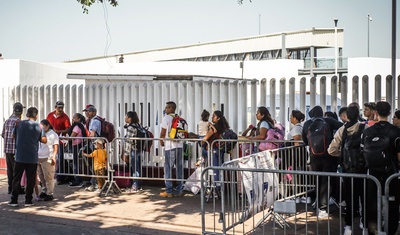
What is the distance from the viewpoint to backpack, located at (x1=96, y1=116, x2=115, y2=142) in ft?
41.7

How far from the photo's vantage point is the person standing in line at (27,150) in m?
10.2

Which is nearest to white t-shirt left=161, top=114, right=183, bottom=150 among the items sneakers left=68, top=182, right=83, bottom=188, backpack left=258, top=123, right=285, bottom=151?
backpack left=258, top=123, right=285, bottom=151

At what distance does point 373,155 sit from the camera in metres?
7.17

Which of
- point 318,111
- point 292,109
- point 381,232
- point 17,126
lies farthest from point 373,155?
point 17,126

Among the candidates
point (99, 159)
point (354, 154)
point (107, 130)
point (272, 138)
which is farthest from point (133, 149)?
point (354, 154)

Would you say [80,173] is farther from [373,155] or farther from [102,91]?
[373,155]

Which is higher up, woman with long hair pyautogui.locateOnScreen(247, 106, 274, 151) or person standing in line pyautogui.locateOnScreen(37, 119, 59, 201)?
woman with long hair pyautogui.locateOnScreen(247, 106, 274, 151)

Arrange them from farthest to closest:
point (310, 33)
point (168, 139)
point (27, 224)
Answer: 1. point (310, 33)
2. point (168, 139)
3. point (27, 224)

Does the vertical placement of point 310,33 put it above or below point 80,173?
above

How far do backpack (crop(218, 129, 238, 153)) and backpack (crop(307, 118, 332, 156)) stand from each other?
241 cm

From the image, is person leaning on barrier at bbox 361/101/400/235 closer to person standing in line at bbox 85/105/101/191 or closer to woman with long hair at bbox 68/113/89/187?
person standing in line at bbox 85/105/101/191

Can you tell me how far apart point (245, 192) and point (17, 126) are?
17.0 ft

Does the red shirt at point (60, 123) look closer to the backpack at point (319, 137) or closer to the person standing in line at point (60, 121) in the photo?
the person standing in line at point (60, 121)

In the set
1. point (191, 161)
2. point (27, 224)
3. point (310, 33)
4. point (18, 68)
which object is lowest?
point (27, 224)
